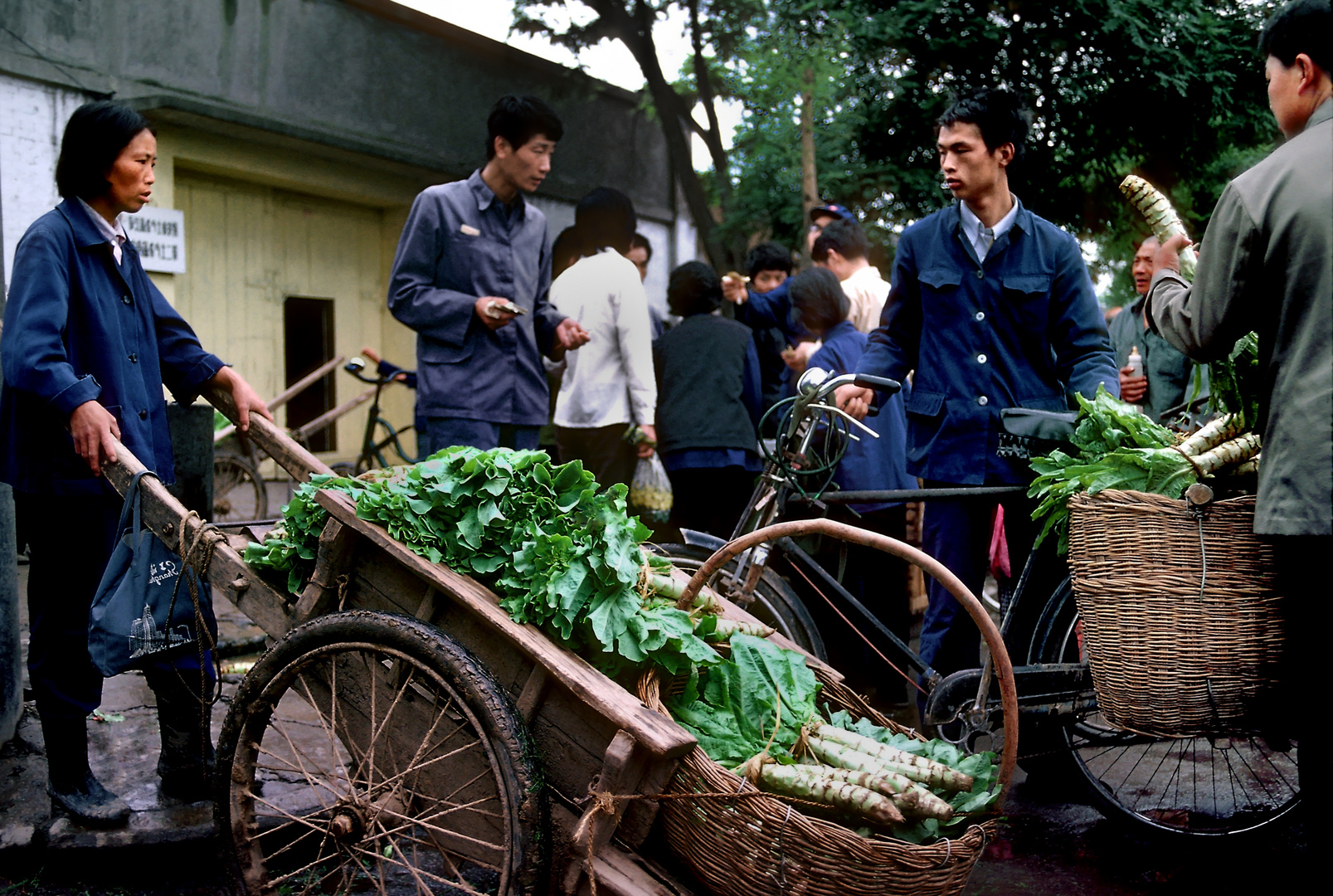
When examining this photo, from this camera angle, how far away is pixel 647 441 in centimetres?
523

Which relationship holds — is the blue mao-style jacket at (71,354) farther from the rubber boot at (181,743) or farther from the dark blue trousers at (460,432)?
the dark blue trousers at (460,432)

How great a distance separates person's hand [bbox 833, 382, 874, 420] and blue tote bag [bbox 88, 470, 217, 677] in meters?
2.09

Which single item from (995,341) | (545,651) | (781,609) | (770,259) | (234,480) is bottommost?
(234,480)

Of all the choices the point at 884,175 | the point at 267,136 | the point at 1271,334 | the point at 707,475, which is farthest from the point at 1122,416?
the point at 884,175

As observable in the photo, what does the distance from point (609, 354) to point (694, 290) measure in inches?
21.0

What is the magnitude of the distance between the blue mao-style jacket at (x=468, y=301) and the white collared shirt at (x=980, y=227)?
5.58 ft

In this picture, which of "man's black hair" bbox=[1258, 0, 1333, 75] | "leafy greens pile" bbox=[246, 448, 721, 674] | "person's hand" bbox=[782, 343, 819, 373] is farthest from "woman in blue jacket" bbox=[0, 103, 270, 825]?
"person's hand" bbox=[782, 343, 819, 373]

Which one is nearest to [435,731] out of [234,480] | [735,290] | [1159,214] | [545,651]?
[545,651]

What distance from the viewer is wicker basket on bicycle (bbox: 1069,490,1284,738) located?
8.20 feet

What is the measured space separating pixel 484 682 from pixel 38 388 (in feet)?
5.12

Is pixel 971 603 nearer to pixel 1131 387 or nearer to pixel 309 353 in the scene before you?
pixel 1131 387

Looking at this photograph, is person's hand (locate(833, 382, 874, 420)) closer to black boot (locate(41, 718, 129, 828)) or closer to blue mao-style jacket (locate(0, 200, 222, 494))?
blue mao-style jacket (locate(0, 200, 222, 494))

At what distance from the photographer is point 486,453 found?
7.73 ft

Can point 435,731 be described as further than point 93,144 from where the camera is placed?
No
